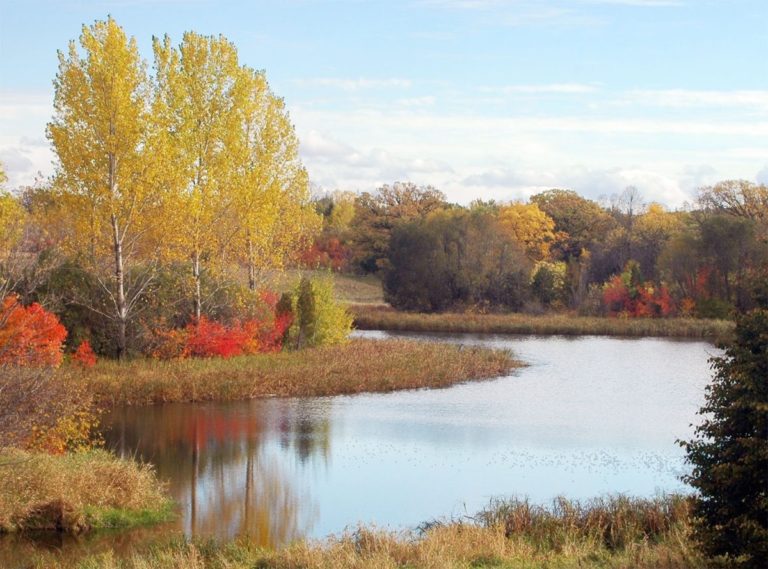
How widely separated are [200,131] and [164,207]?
12.5ft

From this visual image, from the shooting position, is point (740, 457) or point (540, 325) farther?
point (540, 325)

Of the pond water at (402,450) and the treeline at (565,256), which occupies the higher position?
the treeline at (565,256)

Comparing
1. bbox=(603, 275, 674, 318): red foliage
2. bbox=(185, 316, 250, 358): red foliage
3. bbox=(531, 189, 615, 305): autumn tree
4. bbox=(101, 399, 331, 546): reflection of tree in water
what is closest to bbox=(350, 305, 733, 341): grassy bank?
bbox=(603, 275, 674, 318): red foliage

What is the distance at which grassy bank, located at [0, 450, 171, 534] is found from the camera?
14797 mm

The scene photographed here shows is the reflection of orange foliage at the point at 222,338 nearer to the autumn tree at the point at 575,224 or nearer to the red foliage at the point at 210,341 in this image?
the red foliage at the point at 210,341

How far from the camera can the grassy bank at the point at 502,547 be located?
11.7 metres

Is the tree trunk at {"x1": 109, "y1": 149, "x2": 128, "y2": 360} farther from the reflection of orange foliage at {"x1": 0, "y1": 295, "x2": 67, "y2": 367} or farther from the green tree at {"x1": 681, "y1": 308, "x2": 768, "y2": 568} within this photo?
the green tree at {"x1": 681, "y1": 308, "x2": 768, "y2": 568}

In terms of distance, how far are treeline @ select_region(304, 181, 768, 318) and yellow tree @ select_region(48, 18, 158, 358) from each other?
3249cm

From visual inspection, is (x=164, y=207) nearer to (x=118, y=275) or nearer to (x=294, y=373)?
(x=118, y=275)

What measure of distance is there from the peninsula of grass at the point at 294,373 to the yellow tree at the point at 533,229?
133 ft

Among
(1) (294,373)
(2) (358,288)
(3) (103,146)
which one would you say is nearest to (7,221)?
(3) (103,146)

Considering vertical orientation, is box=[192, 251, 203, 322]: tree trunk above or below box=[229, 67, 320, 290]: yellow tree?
below

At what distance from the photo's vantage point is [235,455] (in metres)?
21.6

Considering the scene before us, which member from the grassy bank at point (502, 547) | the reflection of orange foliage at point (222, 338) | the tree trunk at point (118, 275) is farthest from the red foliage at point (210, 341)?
the grassy bank at point (502, 547)
